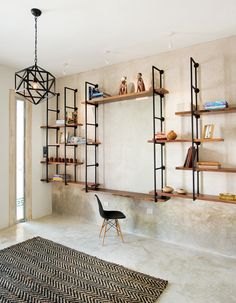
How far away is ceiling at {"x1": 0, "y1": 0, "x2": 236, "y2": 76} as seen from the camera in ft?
8.27

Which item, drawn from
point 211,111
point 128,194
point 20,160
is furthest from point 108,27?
point 20,160

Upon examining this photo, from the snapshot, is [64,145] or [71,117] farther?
[64,145]

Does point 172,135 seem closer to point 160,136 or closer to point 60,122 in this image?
point 160,136

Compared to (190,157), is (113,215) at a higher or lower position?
lower

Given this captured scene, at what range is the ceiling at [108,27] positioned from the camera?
252 centimetres

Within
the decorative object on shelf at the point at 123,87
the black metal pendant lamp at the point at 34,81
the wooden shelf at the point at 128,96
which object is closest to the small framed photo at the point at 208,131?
the wooden shelf at the point at 128,96

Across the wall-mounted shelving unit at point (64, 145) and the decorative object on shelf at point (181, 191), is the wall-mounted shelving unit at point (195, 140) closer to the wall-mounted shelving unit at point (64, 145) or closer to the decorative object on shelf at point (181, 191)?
the decorative object on shelf at point (181, 191)

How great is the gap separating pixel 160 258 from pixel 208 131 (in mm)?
1904

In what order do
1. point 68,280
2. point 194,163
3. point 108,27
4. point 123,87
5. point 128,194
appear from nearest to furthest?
point 68,280 → point 108,27 → point 194,163 → point 128,194 → point 123,87

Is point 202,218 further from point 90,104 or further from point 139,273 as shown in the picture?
point 90,104

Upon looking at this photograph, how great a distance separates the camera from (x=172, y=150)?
3656 mm

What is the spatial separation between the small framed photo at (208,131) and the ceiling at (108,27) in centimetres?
128

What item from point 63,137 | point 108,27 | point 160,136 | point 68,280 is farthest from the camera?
point 63,137

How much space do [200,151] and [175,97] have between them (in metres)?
0.95
